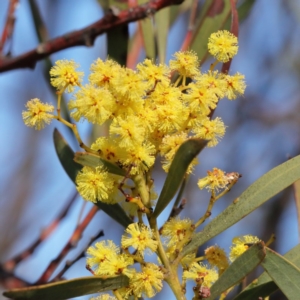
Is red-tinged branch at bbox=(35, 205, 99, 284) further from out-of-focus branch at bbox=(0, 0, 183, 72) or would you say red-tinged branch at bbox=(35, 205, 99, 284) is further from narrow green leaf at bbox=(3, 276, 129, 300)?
narrow green leaf at bbox=(3, 276, 129, 300)

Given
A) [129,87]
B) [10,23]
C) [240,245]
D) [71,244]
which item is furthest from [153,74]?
[71,244]

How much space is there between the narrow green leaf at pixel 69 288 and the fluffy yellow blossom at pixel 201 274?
0.10 m

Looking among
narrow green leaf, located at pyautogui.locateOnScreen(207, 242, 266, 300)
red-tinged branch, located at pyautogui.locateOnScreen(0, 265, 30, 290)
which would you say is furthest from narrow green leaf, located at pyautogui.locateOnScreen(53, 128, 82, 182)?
red-tinged branch, located at pyautogui.locateOnScreen(0, 265, 30, 290)

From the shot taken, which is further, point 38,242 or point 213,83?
point 38,242

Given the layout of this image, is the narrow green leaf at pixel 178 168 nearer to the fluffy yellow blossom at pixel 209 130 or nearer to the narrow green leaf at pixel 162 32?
the fluffy yellow blossom at pixel 209 130

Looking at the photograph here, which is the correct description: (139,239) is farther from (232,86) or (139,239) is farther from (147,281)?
(232,86)

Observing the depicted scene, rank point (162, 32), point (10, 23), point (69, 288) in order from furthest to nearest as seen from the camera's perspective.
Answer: point (162, 32), point (10, 23), point (69, 288)

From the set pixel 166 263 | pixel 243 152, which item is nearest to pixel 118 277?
pixel 166 263

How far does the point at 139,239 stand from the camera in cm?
73

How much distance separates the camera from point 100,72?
78cm

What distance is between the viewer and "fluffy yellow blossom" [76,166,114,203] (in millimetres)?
756

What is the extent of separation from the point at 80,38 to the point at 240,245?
45 centimetres

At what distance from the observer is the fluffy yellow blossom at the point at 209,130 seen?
2.57ft

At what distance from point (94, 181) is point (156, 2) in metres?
0.41
